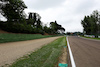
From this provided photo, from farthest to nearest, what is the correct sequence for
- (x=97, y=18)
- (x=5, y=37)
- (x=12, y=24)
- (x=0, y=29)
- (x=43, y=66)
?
(x=97, y=18) < (x=12, y=24) < (x=0, y=29) < (x=5, y=37) < (x=43, y=66)

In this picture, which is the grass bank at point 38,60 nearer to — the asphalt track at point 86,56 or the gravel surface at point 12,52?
the gravel surface at point 12,52

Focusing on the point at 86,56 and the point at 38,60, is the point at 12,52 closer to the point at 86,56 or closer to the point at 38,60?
the point at 38,60

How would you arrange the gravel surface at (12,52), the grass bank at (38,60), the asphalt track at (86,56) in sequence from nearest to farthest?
1. the grass bank at (38,60)
2. the asphalt track at (86,56)
3. the gravel surface at (12,52)

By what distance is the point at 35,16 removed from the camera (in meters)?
41.9

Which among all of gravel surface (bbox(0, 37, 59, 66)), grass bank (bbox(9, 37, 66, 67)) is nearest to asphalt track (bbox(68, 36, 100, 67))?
grass bank (bbox(9, 37, 66, 67))

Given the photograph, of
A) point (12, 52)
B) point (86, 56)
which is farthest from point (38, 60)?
point (12, 52)

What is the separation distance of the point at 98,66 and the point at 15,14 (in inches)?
637

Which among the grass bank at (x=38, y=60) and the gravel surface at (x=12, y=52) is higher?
the grass bank at (x=38, y=60)

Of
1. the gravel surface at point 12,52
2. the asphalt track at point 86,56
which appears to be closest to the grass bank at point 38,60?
the gravel surface at point 12,52

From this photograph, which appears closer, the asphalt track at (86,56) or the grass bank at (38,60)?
the grass bank at (38,60)

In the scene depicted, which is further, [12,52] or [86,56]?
[12,52]

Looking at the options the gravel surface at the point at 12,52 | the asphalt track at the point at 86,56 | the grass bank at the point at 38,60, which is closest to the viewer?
the grass bank at the point at 38,60

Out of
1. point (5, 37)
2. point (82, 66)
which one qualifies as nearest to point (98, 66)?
point (82, 66)

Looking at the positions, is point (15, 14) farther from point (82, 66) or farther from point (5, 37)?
Answer: point (82, 66)
